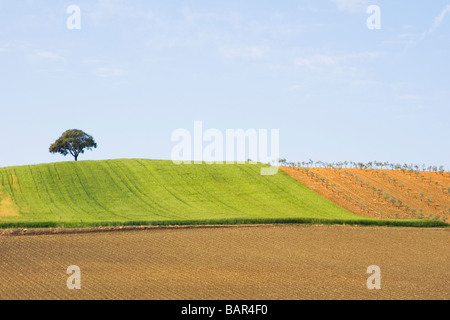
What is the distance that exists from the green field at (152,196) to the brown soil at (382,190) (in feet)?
7.32

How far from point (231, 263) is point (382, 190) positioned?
112ft

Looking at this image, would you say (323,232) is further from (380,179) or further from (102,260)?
(380,179)

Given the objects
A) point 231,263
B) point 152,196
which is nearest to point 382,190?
point 152,196

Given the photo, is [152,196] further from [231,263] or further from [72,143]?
[72,143]

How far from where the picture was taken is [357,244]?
35.6 meters

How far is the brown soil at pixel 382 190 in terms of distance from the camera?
174 feet

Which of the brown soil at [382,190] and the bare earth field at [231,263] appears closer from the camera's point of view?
the bare earth field at [231,263]

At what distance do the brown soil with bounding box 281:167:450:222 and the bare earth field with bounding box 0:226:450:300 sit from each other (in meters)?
11.1

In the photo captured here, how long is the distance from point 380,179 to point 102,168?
30.2 m

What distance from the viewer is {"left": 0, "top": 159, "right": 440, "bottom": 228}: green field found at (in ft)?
144

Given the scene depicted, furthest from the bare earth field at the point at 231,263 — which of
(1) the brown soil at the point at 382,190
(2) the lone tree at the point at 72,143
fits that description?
(2) the lone tree at the point at 72,143

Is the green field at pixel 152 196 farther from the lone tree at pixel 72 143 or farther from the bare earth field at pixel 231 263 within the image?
the lone tree at pixel 72 143

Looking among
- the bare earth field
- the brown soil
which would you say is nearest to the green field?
the brown soil
